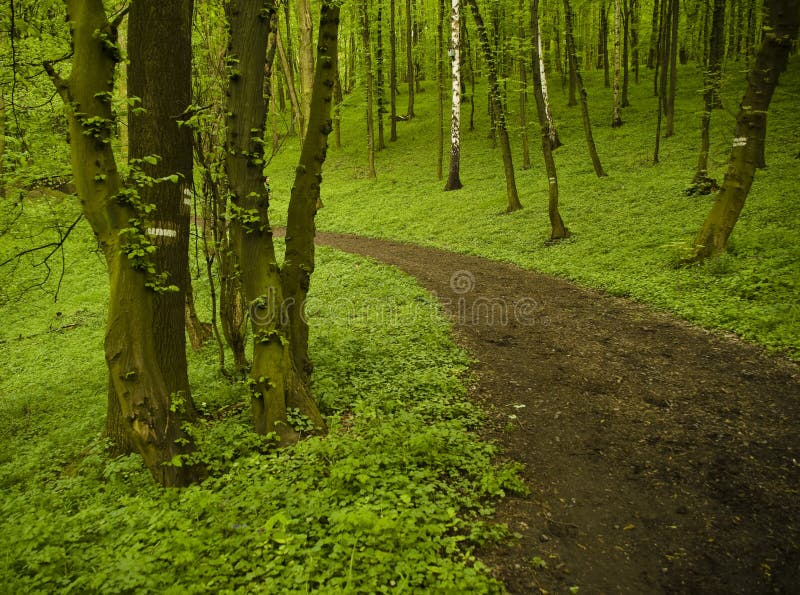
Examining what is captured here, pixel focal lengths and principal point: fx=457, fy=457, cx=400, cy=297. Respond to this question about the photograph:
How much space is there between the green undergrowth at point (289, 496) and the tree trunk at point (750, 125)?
677 centimetres

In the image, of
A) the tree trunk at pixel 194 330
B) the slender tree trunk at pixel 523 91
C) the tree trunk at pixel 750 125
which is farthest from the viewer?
the slender tree trunk at pixel 523 91

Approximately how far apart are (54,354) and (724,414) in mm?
15514

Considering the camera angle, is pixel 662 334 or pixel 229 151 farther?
pixel 662 334

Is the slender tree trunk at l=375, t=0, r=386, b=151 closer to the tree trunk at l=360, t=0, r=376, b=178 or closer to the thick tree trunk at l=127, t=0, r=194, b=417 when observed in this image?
the tree trunk at l=360, t=0, r=376, b=178

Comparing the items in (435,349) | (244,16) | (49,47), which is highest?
(49,47)

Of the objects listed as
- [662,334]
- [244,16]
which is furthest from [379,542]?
[662,334]

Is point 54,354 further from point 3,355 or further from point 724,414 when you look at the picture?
point 724,414

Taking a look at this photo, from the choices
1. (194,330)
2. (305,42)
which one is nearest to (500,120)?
(305,42)

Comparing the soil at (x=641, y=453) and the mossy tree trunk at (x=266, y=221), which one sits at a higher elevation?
the mossy tree trunk at (x=266, y=221)

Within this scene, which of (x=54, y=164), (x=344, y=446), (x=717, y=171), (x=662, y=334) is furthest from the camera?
(x=717, y=171)

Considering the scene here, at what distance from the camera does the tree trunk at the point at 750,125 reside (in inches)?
366

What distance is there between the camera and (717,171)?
17203 millimetres

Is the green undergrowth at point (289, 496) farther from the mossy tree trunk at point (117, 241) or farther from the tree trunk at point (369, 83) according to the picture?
the tree trunk at point (369, 83)

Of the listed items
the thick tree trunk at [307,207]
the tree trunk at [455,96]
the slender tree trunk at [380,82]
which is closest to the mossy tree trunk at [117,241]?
the thick tree trunk at [307,207]
